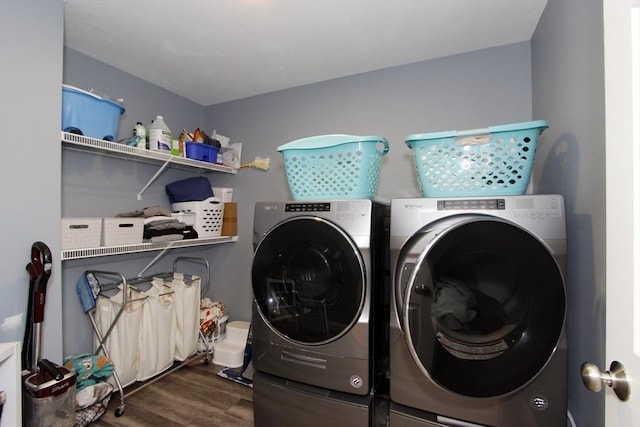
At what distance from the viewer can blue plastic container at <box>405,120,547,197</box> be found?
3.72 feet

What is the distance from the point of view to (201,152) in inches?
90.2

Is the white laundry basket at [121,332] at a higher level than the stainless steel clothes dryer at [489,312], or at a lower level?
lower

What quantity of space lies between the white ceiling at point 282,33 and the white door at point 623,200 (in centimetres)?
117

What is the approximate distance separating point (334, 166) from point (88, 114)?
4.70 feet

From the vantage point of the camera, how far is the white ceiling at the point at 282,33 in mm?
1496

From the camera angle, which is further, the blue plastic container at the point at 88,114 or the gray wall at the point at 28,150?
the blue plastic container at the point at 88,114

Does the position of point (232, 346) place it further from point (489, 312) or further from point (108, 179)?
point (489, 312)

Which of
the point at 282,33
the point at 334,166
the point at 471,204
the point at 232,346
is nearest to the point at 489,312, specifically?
the point at 471,204

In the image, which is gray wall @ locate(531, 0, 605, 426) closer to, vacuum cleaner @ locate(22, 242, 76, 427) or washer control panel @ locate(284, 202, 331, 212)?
washer control panel @ locate(284, 202, 331, 212)

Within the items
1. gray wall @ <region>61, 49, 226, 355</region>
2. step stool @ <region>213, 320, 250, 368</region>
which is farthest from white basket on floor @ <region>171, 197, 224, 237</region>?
→ step stool @ <region>213, 320, 250, 368</region>

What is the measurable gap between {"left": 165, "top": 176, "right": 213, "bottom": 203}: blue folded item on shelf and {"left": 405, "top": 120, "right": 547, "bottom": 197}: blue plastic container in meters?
1.77

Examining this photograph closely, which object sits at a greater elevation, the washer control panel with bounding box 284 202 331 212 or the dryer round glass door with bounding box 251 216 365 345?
the washer control panel with bounding box 284 202 331 212

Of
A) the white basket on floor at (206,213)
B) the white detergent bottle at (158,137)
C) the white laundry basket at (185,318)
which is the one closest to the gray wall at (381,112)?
Answer: the white basket on floor at (206,213)

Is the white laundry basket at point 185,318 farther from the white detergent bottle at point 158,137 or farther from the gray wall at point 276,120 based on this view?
the white detergent bottle at point 158,137
